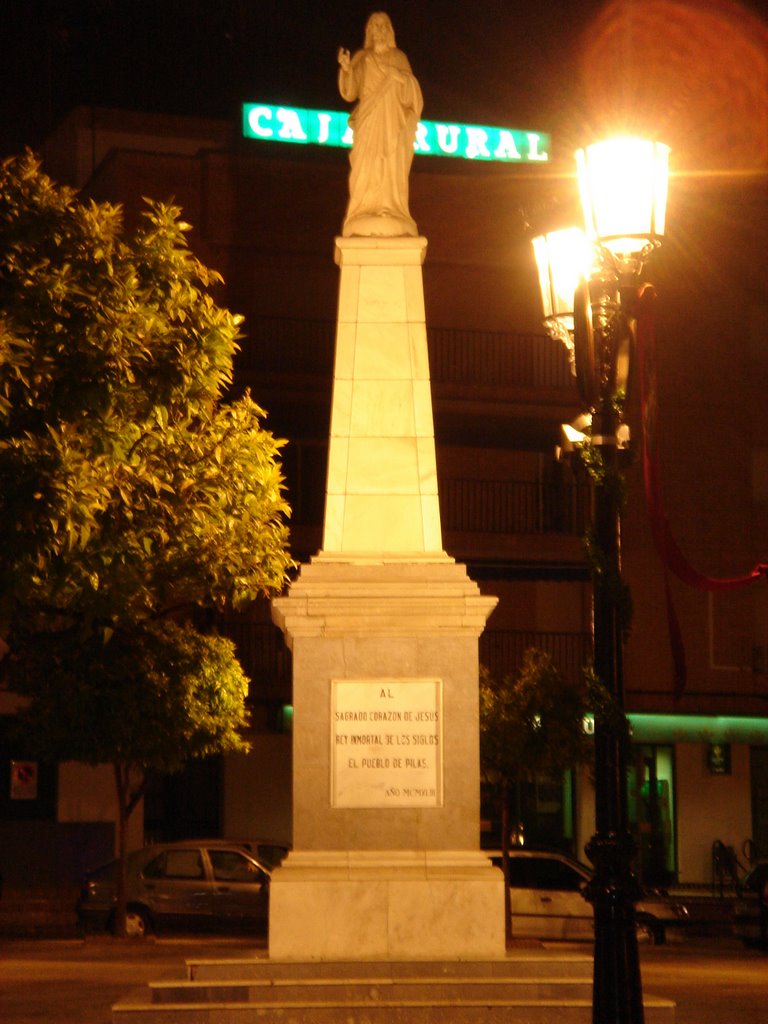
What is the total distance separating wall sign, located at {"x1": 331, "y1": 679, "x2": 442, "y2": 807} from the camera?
12.7 m

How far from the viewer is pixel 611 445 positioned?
8883 millimetres

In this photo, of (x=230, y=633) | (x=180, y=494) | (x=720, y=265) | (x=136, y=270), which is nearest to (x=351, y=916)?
(x=180, y=494)

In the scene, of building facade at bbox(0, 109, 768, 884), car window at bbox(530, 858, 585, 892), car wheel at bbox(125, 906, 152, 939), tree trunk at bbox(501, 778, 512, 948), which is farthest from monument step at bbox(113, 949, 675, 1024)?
building facade at bbox(0, 109, 768, 884)

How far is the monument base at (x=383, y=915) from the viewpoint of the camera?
12383mm

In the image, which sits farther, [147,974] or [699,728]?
[699,728]

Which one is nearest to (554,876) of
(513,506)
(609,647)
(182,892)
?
(182,892)

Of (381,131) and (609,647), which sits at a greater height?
(381,131)

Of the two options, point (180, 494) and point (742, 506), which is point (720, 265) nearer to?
point (742, 506)

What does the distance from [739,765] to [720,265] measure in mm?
10261

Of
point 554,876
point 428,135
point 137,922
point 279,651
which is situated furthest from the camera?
point 428,135

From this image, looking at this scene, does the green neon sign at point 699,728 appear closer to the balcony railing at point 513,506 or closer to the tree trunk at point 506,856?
the balcony railing at point 513,506

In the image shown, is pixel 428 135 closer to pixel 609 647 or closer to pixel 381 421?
pixel 381 421

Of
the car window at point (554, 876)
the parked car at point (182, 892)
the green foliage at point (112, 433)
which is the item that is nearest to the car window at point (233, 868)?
the parked car at point (182, 892)

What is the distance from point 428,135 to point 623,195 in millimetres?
28785
